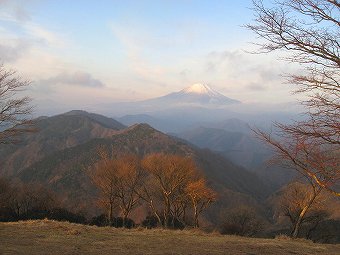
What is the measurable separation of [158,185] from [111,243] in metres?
26.4

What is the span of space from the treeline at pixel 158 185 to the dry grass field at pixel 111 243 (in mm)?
19216

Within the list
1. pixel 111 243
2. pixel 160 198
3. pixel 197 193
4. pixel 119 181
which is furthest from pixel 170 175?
pixel 111 243

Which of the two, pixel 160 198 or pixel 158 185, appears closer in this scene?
pixel 158 185

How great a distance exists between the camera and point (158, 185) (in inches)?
1543

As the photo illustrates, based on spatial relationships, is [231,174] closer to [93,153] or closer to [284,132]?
[93,153]

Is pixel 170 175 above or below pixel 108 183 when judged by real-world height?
above

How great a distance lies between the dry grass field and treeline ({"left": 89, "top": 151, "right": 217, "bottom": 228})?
757 inches

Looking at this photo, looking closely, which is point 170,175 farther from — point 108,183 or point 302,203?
point 302,203

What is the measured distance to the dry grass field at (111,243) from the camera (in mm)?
11461

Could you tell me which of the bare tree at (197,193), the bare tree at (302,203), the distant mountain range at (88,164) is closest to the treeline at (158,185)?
the bare tree at (197,193)

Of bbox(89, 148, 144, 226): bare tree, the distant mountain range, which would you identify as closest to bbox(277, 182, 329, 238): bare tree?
bbox(89, 148, 144, 226): bare tree

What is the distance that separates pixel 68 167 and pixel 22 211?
80.5 meters

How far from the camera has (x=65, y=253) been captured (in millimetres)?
10672

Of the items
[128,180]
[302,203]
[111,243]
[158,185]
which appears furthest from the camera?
[128,180]
